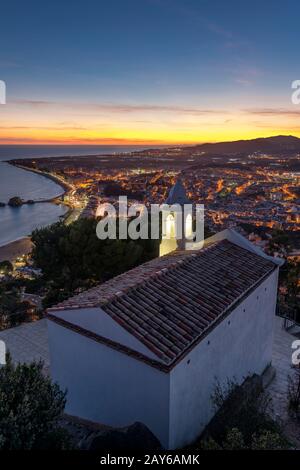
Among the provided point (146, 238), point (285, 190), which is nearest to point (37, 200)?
point (285, 190)

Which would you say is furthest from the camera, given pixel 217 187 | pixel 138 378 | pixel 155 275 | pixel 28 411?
pixel 217 187

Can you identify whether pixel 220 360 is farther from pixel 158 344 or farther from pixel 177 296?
pixel 158 344

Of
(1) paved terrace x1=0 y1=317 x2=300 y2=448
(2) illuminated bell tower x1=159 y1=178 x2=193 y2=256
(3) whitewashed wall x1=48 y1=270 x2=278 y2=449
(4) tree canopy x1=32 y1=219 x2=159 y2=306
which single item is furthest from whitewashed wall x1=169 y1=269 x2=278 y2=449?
(4) tree canopy x1=32 y1=219 x2=159 y2=306

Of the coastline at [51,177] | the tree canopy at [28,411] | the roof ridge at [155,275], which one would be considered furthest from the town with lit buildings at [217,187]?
the tree canopy at [28,411]

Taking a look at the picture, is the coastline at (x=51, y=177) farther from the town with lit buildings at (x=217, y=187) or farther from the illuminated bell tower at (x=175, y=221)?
the illuminated bell tower at (x=175, y=221)

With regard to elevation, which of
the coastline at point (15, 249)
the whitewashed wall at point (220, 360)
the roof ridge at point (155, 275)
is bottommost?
the coastline at point (15, 249)

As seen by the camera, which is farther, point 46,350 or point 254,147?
point 254,147

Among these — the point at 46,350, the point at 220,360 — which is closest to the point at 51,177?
the point at 46,350

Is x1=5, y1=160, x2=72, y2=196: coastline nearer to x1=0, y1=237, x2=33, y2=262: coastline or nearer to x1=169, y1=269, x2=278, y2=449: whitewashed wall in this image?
x1=0, y1=237, x2=33, y2=262: coastline
